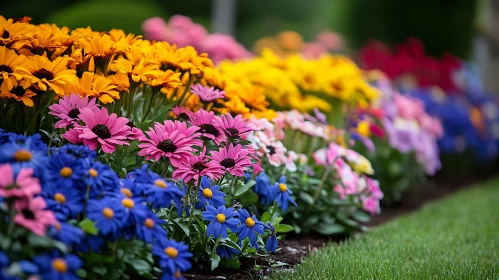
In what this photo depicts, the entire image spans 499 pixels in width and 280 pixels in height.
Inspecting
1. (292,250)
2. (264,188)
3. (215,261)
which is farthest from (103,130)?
A: (292,250)

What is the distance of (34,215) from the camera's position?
210 centimetres

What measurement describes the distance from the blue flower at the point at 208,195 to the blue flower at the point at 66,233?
757 millimetres

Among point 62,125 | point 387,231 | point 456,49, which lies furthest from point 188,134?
point 456,49

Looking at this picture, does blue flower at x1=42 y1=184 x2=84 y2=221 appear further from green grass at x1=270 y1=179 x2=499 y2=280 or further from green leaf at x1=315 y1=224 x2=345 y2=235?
green leaf at x1=315 y1=224 x2=345 y2=235

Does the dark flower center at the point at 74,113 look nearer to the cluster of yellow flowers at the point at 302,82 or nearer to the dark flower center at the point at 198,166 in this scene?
the dark flower center at the point at 198,166

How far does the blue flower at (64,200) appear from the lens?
2240 millimetres

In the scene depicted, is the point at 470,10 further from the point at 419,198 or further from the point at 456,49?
the point at 419,198

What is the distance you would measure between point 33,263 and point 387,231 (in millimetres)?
2712

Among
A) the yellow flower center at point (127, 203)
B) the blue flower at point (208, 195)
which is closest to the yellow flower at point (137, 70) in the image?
the blue flower at point (208, 195)

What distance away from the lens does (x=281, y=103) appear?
4.84 metres

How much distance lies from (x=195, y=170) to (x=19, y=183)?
2.62ft

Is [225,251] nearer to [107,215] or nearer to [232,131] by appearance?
[232,131]

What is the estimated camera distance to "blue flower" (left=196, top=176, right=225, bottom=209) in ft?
9.26

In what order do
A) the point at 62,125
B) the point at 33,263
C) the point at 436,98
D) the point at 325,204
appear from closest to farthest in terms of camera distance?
the point at 33,263 → the point at 62,125 → the point at 325,204 → the point at 436,98
